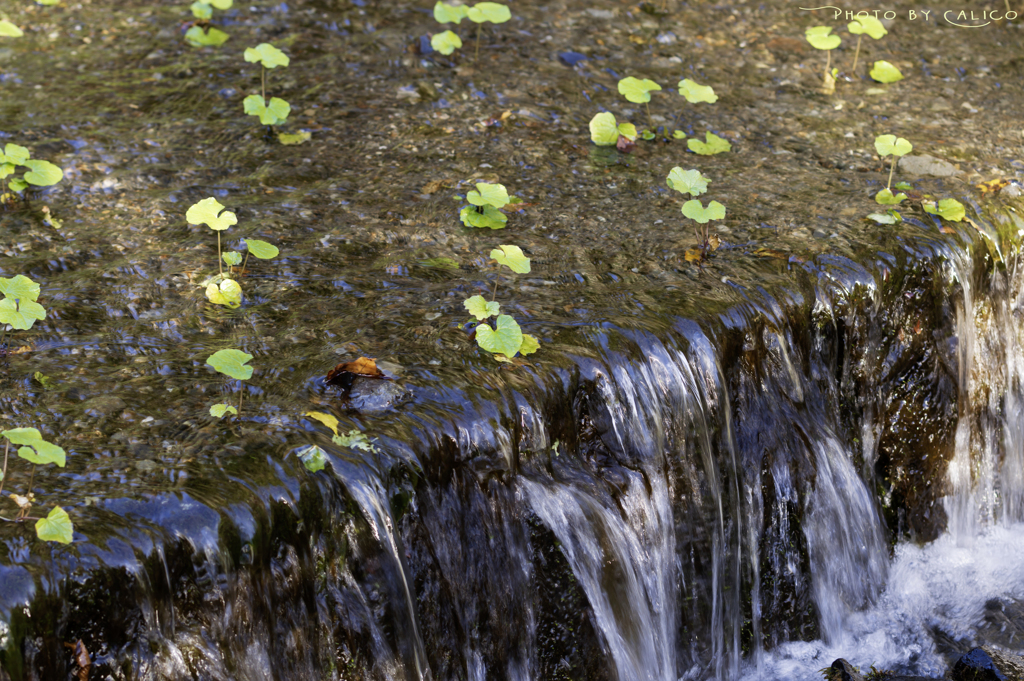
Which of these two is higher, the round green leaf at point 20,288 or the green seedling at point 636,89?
the green seedling at point 636,89

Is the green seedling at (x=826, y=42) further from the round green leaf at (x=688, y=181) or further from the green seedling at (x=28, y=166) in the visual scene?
the green seedling at (x=28, y=166)

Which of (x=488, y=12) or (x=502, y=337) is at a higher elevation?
(x=488, y=12)

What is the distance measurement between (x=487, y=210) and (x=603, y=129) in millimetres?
949

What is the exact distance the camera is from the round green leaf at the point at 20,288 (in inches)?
111

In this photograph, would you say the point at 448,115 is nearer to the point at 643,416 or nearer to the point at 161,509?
the point at 643,416

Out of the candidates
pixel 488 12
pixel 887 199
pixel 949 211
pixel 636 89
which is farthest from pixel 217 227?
pixel 949 211

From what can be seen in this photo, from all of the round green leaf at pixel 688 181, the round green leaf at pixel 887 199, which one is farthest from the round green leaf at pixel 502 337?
the round green leaf at pixel 887 199

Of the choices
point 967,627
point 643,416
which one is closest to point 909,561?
point 967,627

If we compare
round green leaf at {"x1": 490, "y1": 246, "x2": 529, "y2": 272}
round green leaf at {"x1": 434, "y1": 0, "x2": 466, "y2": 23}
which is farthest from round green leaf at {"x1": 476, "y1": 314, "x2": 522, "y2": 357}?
round green leaf at {"x1": 434, "y1": 0, "x2": 466, "y2": 23}

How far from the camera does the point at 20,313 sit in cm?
277

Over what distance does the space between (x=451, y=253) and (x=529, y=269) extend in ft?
1.41

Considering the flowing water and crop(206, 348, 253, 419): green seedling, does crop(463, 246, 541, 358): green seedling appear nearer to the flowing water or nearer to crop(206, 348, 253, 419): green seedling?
the flowing water

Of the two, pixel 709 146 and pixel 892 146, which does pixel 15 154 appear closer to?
pixel 709 146

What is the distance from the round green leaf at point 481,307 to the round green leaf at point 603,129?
1.67 metres
